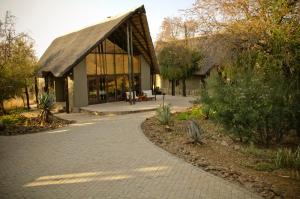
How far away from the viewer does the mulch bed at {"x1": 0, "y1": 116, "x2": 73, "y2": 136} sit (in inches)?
583

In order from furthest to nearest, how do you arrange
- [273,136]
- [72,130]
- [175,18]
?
[175,18], [72,130], [273,136]

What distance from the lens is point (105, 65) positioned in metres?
24.8

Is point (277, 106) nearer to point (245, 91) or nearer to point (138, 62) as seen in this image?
point (245, 91)

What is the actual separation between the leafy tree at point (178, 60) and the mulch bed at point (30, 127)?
51.0ft

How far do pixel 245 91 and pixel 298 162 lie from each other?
119 inches

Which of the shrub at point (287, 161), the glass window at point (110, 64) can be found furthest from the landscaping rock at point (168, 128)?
the glass window at point (110, 64)

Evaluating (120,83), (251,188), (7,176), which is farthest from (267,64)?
(120,83)

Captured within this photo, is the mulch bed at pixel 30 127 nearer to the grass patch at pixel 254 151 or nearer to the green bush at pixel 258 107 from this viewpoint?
the green bush at pixel 258 107

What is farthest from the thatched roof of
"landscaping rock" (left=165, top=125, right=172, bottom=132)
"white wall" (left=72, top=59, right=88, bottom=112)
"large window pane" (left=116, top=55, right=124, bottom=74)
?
"landscaping rock" (left=165, top=125, right=172, bottom=132)

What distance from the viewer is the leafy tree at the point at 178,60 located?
2981cm

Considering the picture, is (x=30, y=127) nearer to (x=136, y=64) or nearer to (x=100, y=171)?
(x=100, y=171)

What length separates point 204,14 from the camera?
48.9 ft

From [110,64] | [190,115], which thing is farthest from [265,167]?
[110,64]

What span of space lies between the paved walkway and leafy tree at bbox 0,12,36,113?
30.4 ft
